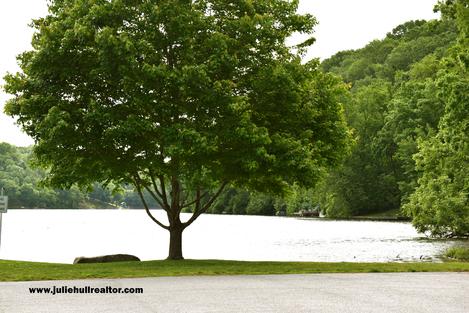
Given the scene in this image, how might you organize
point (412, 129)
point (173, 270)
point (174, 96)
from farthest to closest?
point (412, 129)
point (174, 96)
point (173, 270)

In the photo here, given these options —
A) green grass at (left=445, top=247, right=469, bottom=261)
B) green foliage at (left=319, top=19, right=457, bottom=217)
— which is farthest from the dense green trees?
green foliage at (left=319, top=19, right=457, bottom=217)

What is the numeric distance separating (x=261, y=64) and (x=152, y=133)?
5.21 metres

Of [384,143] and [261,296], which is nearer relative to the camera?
[261,296]

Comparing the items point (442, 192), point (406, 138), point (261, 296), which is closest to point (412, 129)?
point (406, 138)

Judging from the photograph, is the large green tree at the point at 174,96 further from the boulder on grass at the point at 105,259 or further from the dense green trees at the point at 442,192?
the dense green trees at the point at 442,192

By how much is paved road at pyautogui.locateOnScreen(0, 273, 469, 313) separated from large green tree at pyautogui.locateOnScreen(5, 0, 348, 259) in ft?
17.9

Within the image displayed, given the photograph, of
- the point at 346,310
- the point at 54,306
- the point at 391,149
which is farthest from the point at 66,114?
the point at 391,149

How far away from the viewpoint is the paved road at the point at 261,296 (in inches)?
493

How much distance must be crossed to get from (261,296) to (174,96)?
11.1 m

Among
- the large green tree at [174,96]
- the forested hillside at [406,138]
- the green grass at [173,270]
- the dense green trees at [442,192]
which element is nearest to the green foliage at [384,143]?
the forested hillside at [406,138]

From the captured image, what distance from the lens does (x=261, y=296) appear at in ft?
46.5

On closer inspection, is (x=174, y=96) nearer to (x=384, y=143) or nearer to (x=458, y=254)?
(x=458, y=254)

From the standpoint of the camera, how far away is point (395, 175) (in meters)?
101

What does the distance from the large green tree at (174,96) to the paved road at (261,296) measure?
5.47 m
